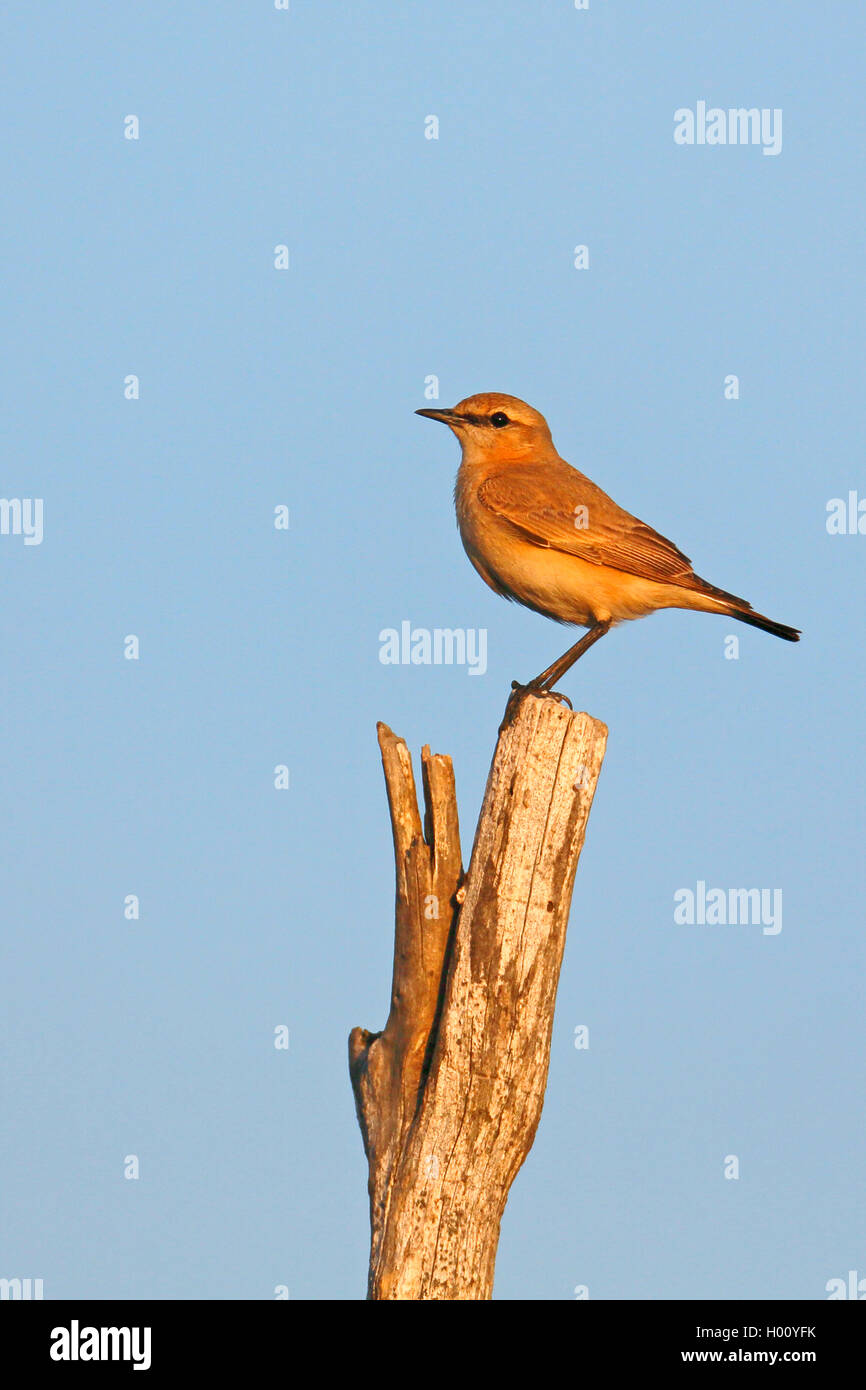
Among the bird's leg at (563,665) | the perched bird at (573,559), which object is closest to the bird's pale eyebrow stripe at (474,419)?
the perched bird at (573,559)

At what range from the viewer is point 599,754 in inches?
355

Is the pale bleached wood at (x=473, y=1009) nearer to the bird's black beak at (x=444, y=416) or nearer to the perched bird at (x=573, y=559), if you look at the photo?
the perched bird at (x=573, y=559)

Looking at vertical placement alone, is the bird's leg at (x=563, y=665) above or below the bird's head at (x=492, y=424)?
below

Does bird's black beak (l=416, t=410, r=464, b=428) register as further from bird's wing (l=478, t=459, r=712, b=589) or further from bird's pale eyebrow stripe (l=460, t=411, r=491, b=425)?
bird's wing (l=478, t=459, r=712, b=589)

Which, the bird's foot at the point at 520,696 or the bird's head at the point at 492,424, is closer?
the bird's foot at the point at 520,696

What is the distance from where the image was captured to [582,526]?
11531mm

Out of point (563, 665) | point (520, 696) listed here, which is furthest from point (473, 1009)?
point (563, 665)

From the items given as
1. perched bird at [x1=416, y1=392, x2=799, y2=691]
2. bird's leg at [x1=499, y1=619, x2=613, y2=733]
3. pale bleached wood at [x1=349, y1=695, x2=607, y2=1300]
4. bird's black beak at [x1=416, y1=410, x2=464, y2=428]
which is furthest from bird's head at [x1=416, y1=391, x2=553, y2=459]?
pale bleached wood at [x1=349, y1=695, x2=607, y2=1300]

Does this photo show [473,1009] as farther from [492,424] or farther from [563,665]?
[492,424]

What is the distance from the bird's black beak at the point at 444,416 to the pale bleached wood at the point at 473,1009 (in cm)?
404

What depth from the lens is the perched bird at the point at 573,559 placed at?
11.4 meters
